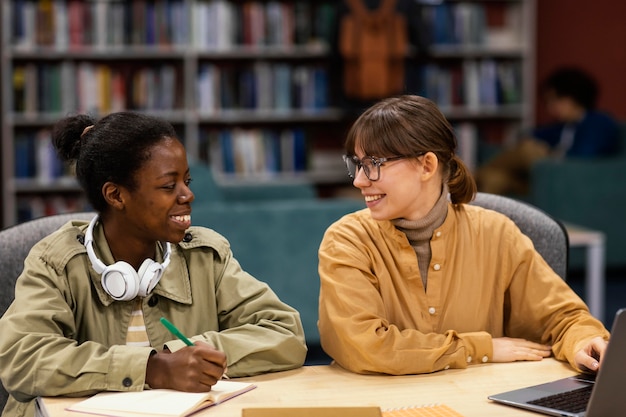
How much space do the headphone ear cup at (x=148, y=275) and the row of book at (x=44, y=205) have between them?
14.8 ft

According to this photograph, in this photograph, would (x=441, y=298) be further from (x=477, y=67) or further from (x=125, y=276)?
(x=477, y=67)

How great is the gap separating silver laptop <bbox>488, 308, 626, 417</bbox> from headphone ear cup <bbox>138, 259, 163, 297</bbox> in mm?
616

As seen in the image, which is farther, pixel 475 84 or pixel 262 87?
pixel 475 84

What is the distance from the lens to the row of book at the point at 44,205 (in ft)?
20.3

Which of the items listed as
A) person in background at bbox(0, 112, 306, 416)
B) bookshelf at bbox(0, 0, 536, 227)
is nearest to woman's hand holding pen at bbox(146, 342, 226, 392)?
person in background at bbox(0, 112, 306, 416)

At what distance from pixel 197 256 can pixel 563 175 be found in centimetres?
417

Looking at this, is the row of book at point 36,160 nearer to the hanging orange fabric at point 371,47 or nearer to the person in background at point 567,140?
the hanging orange fabric at point 371,47

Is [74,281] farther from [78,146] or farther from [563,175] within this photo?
[563,175]

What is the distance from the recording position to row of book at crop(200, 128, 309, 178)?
629 cm

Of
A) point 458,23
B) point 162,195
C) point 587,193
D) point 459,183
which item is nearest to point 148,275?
point 162,195

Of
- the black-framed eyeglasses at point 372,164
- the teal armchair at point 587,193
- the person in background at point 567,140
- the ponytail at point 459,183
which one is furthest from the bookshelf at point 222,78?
the black-framed eyeglasses at point 372,164

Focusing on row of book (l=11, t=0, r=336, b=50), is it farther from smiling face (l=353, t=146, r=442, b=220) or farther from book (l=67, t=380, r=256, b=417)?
book (l=67, t=380, r=256, b=417)

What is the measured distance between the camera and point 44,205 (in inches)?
246

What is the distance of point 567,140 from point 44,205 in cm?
329
